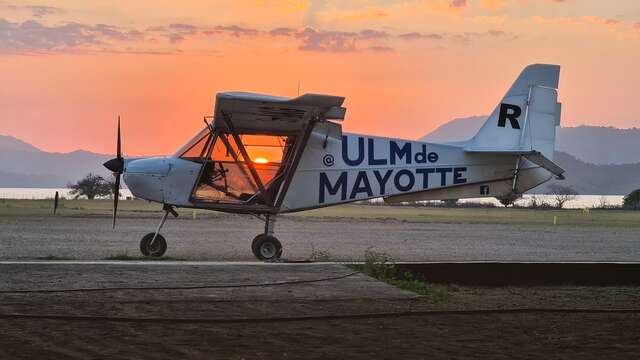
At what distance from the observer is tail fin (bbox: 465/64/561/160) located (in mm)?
20531

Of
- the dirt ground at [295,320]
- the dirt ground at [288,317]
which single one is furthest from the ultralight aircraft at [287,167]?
the dirt ground at [295,320]

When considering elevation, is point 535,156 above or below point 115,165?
above

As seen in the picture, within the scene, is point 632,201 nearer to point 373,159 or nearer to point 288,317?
point 373,159

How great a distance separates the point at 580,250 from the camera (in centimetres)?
2658

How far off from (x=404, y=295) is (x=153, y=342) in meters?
4.49

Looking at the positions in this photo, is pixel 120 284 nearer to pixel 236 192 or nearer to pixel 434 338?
pixel 434 338

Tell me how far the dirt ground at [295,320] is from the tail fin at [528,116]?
7.26 meters

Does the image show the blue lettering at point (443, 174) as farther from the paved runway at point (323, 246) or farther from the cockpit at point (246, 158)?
the cockpit at point (246, 158)

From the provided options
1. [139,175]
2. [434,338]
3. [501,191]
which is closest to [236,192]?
[139,175]

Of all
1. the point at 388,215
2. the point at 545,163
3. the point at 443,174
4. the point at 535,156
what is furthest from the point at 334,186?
the point at 388,215

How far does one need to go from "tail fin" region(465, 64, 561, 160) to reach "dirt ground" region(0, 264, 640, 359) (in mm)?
7258

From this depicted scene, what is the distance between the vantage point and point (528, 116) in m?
20.6

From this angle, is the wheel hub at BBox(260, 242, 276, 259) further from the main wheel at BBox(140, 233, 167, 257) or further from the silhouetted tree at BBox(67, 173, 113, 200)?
the silhouetted tree at BBox(67, 173, 113, 200)

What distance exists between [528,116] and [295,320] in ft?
40.1
